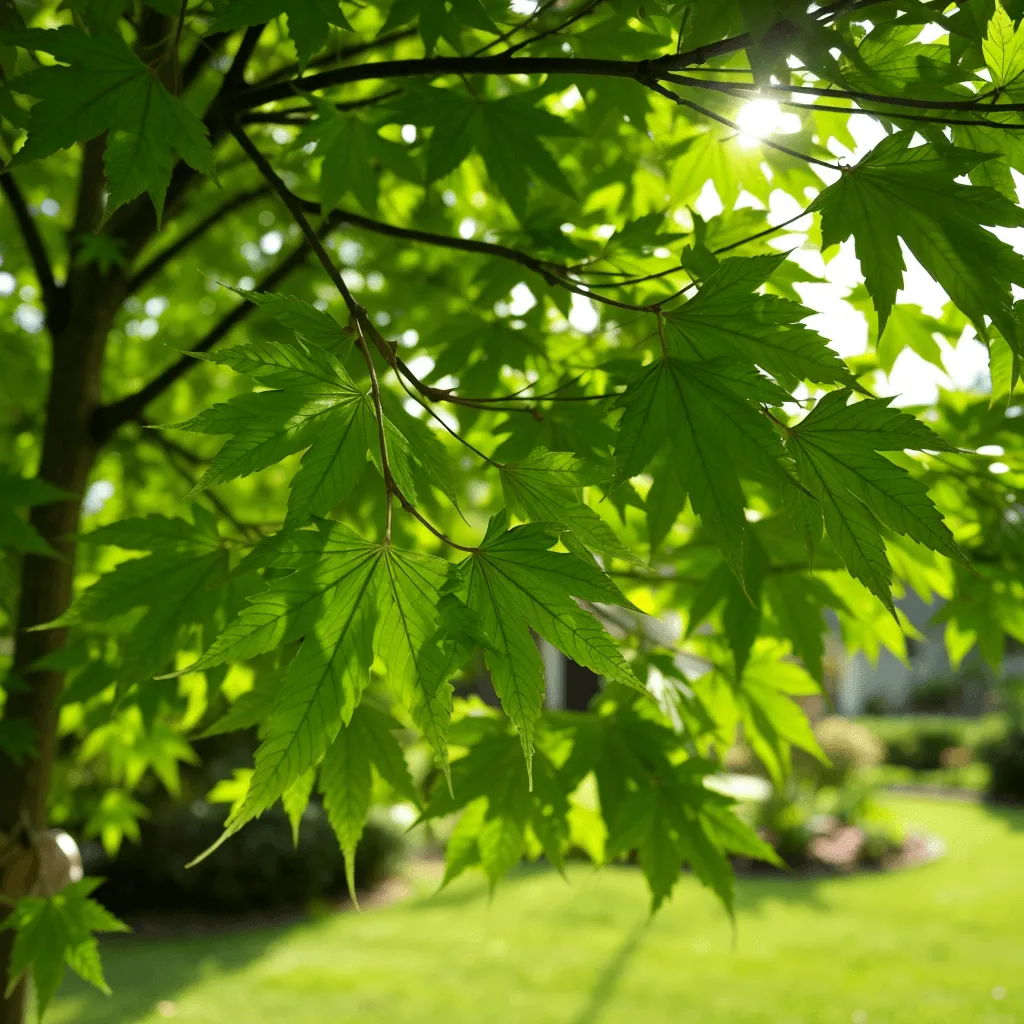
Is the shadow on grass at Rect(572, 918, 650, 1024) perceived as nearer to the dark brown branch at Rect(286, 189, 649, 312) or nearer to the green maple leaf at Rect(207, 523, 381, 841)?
the dark brown branch at Rect(286, 189, 649, 312)

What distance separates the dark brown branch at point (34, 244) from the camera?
2.09 metres

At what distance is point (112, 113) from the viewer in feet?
3.68

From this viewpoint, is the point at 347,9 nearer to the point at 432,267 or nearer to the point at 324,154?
the point at 432,267

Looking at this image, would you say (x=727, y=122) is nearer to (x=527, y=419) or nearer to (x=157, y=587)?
(x=527, y=419)

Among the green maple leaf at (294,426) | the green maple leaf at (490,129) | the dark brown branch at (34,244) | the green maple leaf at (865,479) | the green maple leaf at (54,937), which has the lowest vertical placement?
the green maple leaf at (54,937)

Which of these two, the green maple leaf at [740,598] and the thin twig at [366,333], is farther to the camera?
the green maple leaf at [740,598]

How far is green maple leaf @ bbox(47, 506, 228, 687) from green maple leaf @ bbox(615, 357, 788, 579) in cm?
84

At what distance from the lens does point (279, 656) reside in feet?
4.85

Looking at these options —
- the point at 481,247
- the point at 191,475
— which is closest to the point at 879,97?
the point at 481,247

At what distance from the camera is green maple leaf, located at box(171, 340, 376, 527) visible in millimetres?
931

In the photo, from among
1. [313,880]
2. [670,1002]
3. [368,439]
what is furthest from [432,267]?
[313,880]

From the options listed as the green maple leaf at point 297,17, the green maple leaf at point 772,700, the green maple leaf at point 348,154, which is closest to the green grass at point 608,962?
the green maple leaf at point 772,700

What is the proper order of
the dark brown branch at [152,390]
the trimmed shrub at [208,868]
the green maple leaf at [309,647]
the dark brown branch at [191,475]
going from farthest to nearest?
1. the trimmed shrub at [208,868]
2. the dark brown branch at [152,390]
3. the dark brown branch at [191,475]
4. the green maple leaf at [309,647]

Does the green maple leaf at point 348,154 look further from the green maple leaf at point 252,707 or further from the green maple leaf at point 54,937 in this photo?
the green maple leaf at point 54,937
